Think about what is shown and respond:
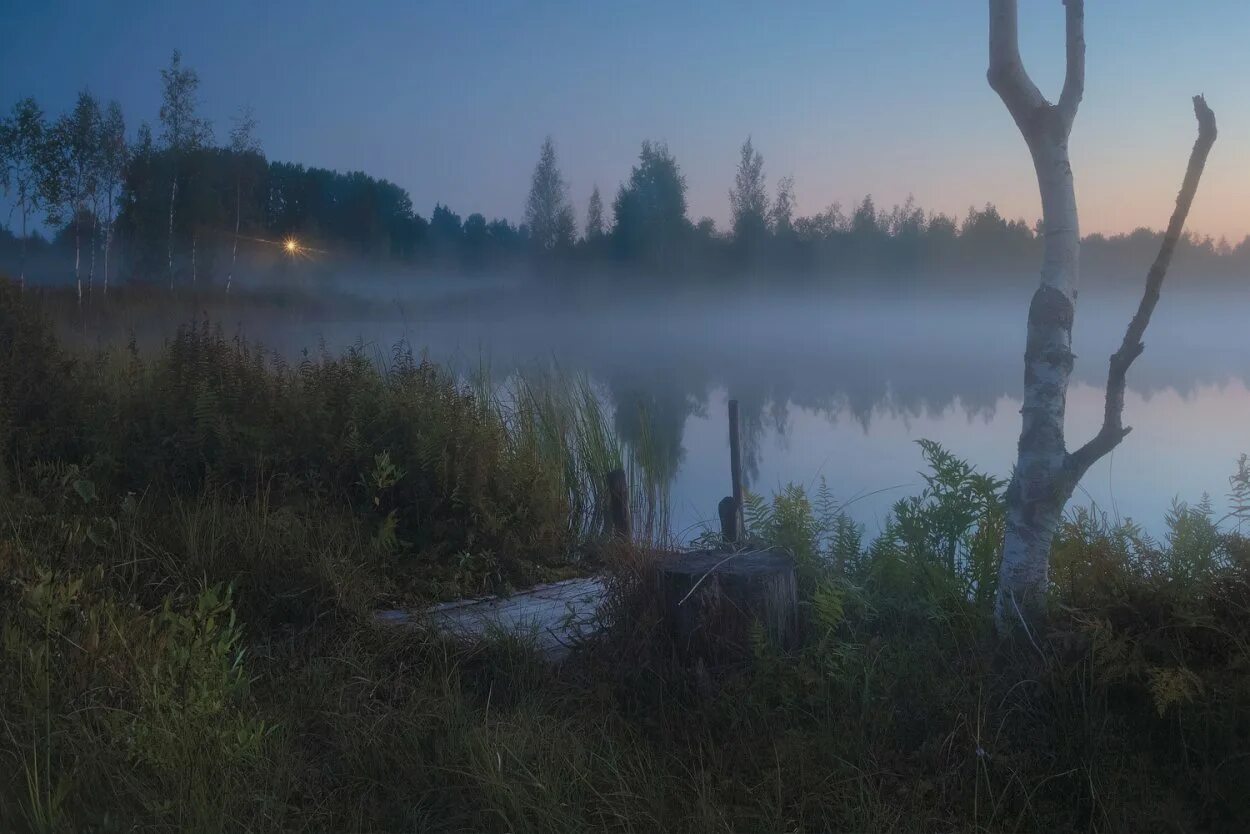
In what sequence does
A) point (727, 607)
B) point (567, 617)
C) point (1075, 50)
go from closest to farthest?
point (1075, 50), point (727, 607), point (567, 617)

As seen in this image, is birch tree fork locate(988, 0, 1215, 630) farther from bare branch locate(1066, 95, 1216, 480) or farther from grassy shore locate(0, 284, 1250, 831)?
grassy shore locate(0, 284, 1250, 831)

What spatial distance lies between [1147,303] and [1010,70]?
1209mm

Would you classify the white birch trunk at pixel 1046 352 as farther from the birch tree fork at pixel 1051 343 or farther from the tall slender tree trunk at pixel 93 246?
the tall slender tree trunk at pixel 93 246

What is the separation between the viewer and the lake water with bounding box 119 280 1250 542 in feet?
40.1

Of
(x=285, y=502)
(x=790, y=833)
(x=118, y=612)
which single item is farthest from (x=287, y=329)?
(x=790, y=833)

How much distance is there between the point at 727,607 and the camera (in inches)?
171

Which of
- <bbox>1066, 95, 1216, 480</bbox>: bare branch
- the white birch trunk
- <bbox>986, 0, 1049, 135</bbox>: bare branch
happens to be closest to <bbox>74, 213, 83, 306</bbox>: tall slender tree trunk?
<bbox>986, 0, 1049, 135</bbox>: bare branch

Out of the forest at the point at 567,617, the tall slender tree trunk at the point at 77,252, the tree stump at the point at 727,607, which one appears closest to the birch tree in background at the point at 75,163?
the tall slender tree trunk at the point at 77,252

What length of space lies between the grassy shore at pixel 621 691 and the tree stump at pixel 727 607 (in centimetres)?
9

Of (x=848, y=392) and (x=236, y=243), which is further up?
(x=236, y=243)

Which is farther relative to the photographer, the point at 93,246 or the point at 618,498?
the point at 93,246

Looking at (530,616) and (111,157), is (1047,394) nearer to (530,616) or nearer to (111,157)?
(530,616)

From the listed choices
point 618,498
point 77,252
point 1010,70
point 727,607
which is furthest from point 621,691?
point 77,252

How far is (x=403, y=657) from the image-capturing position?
15.5 ft
